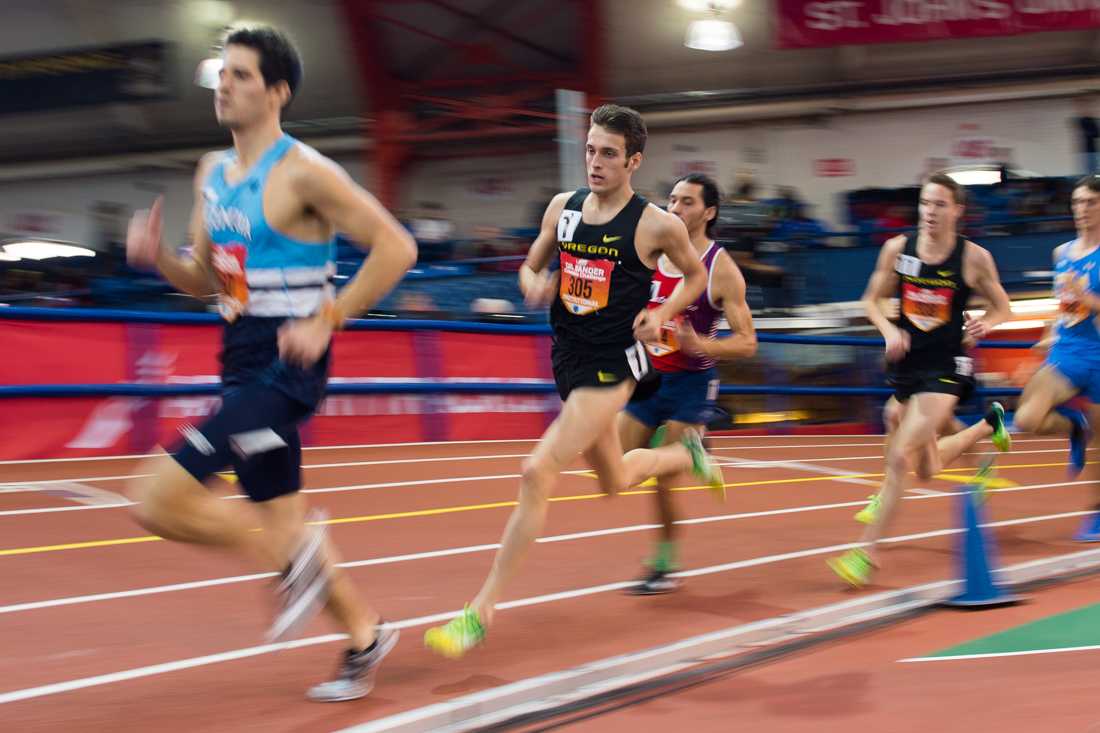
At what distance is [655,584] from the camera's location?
6133mm

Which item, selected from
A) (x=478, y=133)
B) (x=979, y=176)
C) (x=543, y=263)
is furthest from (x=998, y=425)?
(x=478, y=133)

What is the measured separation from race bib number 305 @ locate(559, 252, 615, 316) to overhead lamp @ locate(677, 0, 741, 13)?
16283 mm

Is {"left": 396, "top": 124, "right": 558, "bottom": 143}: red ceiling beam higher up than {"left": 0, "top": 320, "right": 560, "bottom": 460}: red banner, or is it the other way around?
{"left": 396, "top": 124, "right": 558, "bottom": 143}: red ceiling beam

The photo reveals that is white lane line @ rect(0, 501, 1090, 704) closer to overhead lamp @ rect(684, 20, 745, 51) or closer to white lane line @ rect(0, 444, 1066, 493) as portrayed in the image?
white lane line @ rect(0, 444, 1066, 493)

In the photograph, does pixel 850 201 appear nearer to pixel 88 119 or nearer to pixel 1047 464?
pixel 1047 464

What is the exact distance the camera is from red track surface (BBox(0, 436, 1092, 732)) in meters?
4.29

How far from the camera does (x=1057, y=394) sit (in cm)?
782

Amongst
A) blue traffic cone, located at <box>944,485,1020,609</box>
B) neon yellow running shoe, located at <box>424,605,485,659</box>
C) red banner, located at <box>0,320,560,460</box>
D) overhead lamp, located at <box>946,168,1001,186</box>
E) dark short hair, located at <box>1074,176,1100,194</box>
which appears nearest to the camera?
neon yellow running shoe, located at <box>424,605,485,659</box>

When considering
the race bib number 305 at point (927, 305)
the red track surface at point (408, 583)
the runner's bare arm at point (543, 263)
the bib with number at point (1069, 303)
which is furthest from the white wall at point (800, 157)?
the runner's bare arm at point (543, 263)

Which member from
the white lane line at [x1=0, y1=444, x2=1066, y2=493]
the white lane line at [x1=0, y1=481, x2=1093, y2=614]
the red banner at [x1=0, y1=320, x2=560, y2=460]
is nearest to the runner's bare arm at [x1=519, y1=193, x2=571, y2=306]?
the white lane line at [x1=0, y1=481, x2=1093, y2=614]

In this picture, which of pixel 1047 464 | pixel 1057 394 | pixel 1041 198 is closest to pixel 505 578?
pixel 1057 394

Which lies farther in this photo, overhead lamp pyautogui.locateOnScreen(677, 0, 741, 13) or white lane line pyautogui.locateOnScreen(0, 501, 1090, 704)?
overhead lamp pyautogui.locateOnScreen(677, 0, 741, 13)

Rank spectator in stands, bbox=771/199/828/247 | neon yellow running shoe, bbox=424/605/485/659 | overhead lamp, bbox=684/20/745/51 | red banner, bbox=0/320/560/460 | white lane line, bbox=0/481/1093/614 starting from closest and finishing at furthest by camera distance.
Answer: neon yellow running shoe, bbox=424/605/485/659
white lane line, bbox=0/481/1093/614
red banner, bbox=0/320/560/460
spectator in stands, bbox=771/199/828/247
overhead lamp, bbox=684/20/745/51

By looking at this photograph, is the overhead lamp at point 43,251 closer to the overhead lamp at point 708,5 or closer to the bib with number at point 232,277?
the overhead lamp at point 708,5
